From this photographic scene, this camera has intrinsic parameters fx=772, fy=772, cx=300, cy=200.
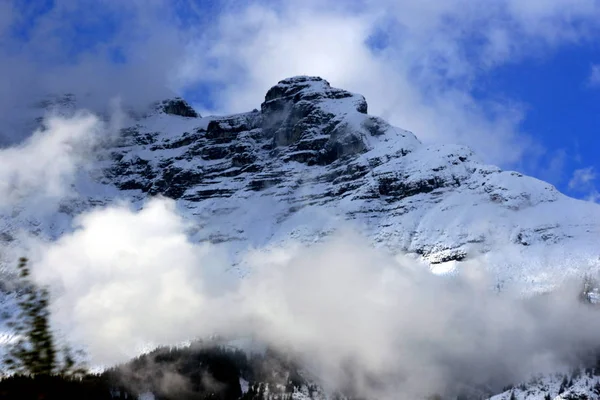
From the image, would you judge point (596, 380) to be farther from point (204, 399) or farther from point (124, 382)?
point (124, 382)

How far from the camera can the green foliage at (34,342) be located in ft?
51.4

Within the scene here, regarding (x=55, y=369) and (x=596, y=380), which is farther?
(x=596, y=380)

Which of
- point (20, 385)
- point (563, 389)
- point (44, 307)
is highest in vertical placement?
point (563, 389)

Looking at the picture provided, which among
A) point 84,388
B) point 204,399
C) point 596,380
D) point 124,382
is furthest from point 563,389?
point 84,388

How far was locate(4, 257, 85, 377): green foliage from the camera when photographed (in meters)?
15.7

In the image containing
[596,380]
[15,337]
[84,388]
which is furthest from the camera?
[596,380]

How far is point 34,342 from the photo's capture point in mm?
16578

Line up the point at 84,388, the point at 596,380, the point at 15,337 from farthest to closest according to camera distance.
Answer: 1. the point at 596,380
2. the point at 84,388
3. the point at 15,337

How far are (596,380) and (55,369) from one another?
195 meters

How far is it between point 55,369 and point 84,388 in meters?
0.81

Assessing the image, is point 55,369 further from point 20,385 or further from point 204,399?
point 204,399

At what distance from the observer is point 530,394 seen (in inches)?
7800

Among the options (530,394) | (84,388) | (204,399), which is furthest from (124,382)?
(84,388)

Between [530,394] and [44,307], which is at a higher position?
[530,394]
